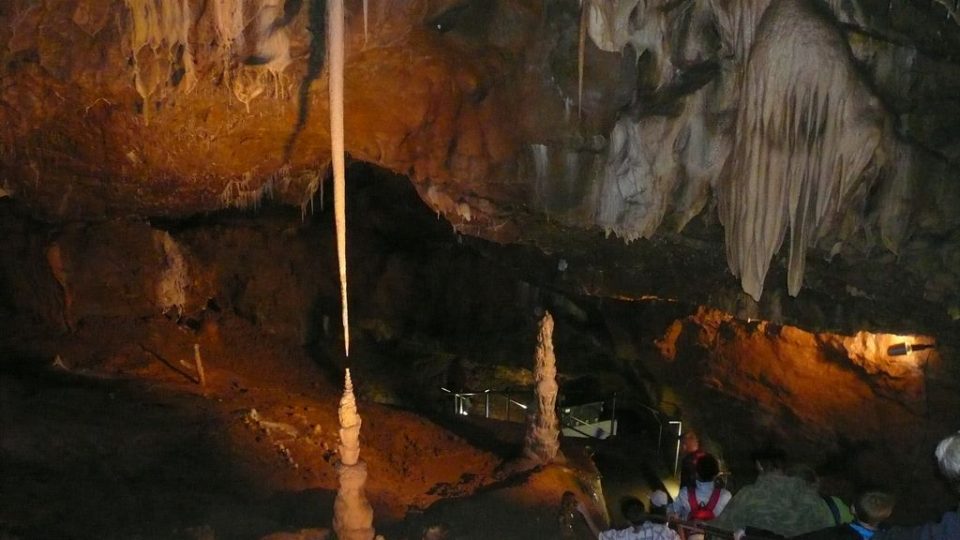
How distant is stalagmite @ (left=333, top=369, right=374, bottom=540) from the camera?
5906mm

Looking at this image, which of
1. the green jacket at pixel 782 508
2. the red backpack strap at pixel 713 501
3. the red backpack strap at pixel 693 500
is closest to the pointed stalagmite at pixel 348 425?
the red backpack strap at pixel 693 500

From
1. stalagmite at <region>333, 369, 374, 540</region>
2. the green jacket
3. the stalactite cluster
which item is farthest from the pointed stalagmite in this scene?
the stalactite cluster

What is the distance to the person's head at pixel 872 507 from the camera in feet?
11.5

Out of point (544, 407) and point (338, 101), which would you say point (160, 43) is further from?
point (544, 407)

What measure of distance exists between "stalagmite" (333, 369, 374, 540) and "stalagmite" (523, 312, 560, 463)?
9.69ft

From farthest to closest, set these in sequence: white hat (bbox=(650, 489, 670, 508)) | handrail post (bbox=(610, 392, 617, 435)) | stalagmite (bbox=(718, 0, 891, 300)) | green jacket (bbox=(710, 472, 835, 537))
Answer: handrail post (bbox=(610, 392, 617, 435)), stalagmite (bbox=(718, 0, 891, 300)), white hat (bbox=(650, 489, 670, 508)), green jacket (bbox=(710, 472, 835, 537))

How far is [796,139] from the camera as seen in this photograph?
20.3ft

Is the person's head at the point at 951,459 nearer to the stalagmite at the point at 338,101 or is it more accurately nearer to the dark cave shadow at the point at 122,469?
the stalagmite at the point at 338,101

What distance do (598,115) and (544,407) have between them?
3.33 m

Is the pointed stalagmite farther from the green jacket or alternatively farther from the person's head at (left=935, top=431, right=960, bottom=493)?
the person's head at (left=935, top=431, right=960, bottom=493)

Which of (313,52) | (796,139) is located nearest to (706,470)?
(796,139)

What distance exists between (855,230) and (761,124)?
173cm

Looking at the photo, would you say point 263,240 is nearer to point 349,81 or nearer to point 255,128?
point 255,128

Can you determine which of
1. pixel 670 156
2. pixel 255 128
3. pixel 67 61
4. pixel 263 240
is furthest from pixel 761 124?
pixel 263 240
